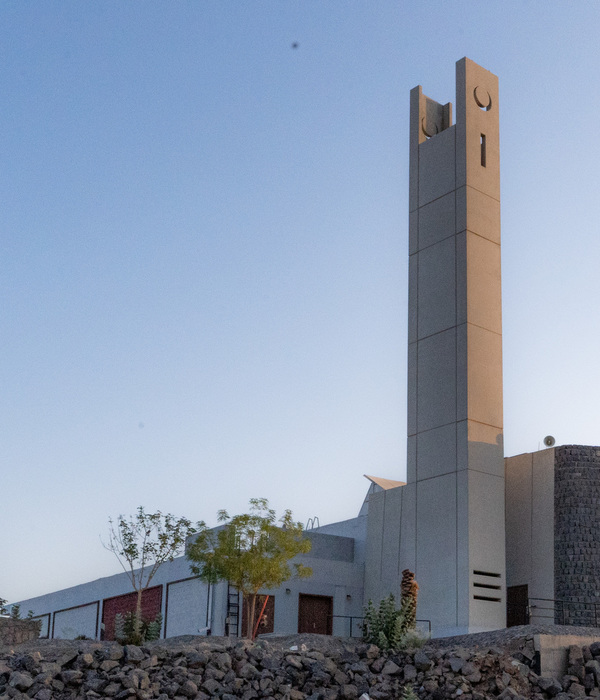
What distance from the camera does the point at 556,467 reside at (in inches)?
1211

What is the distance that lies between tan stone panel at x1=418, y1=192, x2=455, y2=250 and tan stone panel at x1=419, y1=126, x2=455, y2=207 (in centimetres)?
24

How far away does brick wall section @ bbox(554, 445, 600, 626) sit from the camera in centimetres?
2920

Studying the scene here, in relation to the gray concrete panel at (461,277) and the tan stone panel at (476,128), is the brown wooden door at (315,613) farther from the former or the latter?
the tan stone panel at (476,128)

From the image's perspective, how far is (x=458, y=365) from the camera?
31.8m

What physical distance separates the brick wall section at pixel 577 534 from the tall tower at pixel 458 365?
1.68m

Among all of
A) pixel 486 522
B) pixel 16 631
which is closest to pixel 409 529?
pixel 486 522

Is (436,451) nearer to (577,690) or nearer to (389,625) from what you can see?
(389,625)

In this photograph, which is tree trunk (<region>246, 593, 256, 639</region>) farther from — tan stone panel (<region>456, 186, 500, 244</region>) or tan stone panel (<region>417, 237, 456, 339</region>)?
tan stone panel (<region>456, 186, 500, 244</region>)

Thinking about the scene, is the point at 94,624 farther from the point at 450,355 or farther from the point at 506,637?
the point at 506,637

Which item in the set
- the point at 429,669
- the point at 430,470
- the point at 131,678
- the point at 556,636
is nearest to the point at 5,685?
the point at 131,678

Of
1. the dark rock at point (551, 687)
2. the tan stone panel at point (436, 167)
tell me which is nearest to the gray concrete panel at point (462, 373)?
the tan stone panel at point (436, 167)

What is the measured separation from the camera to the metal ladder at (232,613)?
33094 millimetres

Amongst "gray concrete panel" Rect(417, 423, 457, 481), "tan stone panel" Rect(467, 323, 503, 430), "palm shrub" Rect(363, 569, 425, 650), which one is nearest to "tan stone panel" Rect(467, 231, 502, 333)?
"tan stone panel" Rect(467, 323, 503, 430)

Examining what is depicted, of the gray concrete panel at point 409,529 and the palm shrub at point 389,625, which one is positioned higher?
the gray concrete panel at point 409,529
